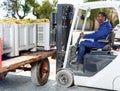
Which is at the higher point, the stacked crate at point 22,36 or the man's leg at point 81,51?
the stacked crate at point 22,36

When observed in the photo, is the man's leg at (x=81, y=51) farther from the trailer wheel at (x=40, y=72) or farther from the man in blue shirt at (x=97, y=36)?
the trailer wheel at (x=40, y=72)

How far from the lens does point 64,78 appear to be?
6.84 metres

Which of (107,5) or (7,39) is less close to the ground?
(107,5)

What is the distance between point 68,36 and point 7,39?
162 centimetres

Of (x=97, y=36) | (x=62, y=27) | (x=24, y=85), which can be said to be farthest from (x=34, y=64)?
(x=97, y=36)

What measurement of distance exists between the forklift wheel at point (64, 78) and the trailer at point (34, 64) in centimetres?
46

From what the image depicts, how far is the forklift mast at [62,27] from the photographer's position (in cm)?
693

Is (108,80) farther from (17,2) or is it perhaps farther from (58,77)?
(17,2)

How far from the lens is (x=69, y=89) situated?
6.76 m

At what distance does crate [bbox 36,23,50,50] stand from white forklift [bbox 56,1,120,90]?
27.5 inches

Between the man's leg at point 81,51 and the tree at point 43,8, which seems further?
the tree at point 43,8

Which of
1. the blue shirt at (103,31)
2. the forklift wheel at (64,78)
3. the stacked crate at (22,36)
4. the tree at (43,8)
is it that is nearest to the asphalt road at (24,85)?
the forklift wheel at (64,78)

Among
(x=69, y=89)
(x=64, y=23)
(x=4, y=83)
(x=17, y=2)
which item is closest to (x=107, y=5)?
(x=64, y=23)

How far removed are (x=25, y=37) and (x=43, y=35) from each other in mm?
661
